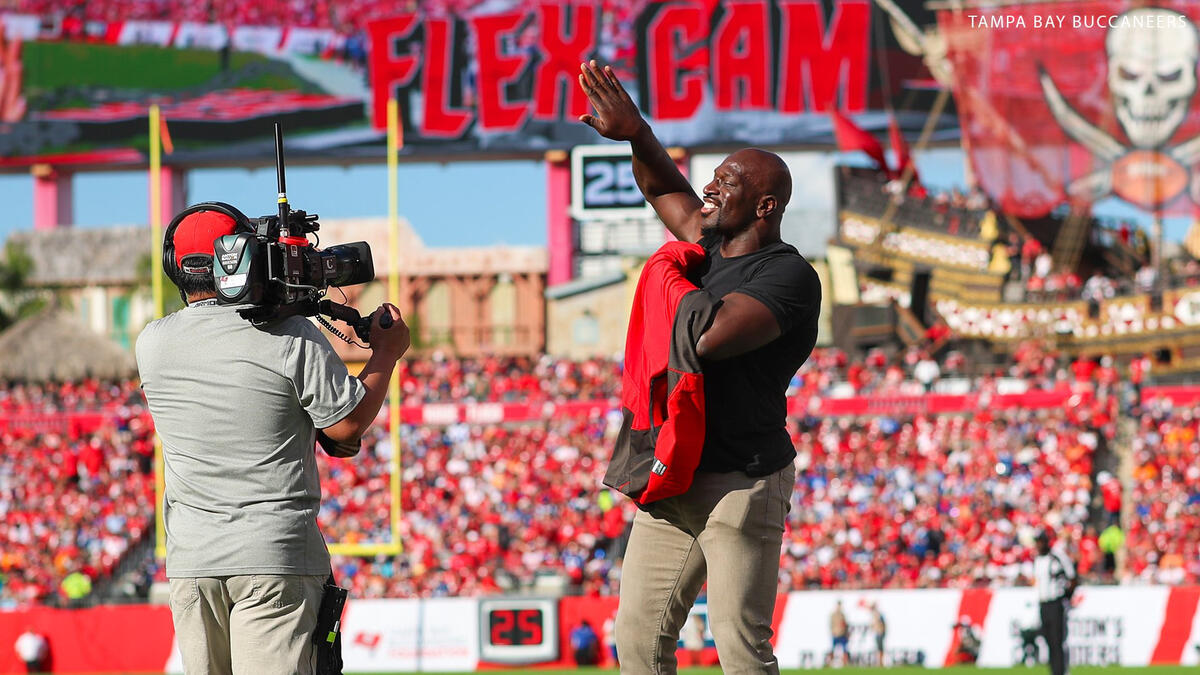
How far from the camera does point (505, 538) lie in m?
19.2

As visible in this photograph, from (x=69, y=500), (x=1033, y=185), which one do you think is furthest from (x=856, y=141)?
(x=69, y=500)

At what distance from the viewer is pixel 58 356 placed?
3391 centimetres

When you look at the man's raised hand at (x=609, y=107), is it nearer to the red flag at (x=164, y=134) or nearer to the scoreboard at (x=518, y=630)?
the red flag at (x=164, y=134)

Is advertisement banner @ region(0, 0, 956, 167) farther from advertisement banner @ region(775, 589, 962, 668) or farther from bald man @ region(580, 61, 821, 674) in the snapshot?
bald man @ region(580, 61, 821, 674)

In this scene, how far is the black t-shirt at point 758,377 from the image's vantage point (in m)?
3.71

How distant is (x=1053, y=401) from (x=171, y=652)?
1479 cm

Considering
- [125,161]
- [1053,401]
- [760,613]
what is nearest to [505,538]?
[1053,401]

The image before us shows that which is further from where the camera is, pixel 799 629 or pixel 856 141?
pixel 856 141

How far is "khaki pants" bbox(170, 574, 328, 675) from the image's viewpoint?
3.34m

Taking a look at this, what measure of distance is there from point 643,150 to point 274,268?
4.02 ft

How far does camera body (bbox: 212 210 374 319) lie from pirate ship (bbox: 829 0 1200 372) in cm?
2639

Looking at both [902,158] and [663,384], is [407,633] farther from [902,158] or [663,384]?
[902,158]

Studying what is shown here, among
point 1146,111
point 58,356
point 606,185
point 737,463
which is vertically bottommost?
point 58,356

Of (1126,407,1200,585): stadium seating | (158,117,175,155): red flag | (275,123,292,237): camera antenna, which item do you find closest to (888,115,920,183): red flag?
(1126,407,1200,585): stadium seating
